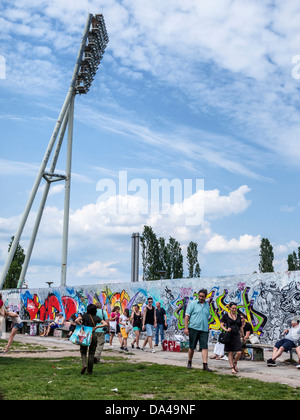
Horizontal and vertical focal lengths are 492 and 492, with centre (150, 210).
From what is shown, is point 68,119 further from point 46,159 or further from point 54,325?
point 54,325

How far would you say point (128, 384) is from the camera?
8.70m

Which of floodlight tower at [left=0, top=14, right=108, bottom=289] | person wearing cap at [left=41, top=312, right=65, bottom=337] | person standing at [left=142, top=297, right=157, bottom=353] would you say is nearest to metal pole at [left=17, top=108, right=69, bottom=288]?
floodlight tower at [left=0, top=14, right=108, bottom=289]

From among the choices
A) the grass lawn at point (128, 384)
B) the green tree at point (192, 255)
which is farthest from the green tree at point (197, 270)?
the grass lawn at point (128, 384)

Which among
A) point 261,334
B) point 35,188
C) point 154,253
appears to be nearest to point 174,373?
point 261,334

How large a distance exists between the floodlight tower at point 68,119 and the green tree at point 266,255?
28453 millimetres

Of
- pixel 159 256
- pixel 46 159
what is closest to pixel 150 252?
pixel 159 256

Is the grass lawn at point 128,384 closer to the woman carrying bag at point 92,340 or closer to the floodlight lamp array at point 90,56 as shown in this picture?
the woman carrying bag at point 92,340

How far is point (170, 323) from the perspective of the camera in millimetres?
20406

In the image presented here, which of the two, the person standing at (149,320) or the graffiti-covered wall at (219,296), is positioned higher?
the graffiti-covered wall at (219,296)

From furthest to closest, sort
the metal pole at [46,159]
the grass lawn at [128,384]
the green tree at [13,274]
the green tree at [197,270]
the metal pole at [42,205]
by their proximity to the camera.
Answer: the green tree at [197,270] < the green tree at [13,274] < the metal pole at [42,205] < the metal pole at [46,159] < the grass lawn at [128,384]

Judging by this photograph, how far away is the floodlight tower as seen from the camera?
35.6 m

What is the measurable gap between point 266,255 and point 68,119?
1172 inches

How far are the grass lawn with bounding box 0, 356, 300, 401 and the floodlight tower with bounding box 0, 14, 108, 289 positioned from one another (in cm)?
2492

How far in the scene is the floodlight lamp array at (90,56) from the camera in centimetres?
3769
